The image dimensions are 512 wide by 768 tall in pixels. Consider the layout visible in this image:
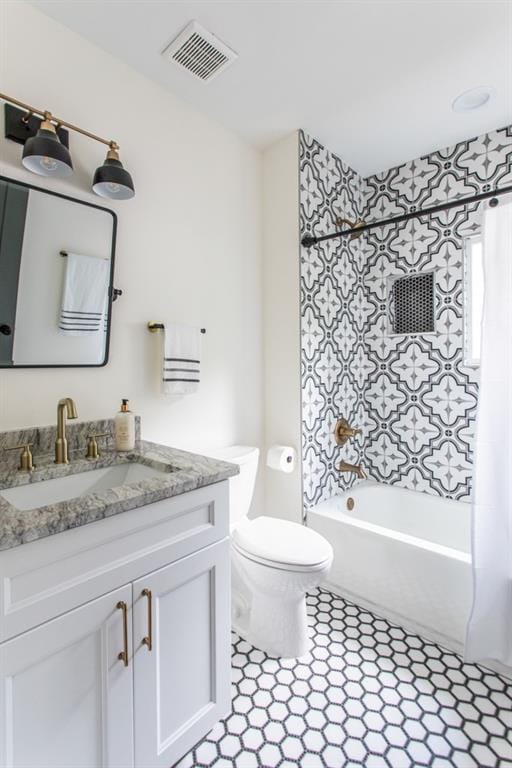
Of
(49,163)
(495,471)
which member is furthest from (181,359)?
(495,471)

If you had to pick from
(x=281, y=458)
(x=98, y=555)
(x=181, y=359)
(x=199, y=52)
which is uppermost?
(x=199, y=52)

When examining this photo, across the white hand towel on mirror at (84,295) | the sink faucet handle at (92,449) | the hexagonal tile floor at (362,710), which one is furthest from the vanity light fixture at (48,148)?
the hexagonal tile floor at (362,710)

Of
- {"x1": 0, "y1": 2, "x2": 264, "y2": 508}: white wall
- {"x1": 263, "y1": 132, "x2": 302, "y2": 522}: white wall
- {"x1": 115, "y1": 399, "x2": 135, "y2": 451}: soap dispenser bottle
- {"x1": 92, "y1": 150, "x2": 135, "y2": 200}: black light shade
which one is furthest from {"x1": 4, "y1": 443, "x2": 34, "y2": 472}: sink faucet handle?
{"x1": 263, "y1": 132, "x2": 302, "y2": 522}: white wall

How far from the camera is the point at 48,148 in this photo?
121 centimetres

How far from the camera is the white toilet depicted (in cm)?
156

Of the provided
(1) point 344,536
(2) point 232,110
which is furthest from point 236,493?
(2) point 232,110

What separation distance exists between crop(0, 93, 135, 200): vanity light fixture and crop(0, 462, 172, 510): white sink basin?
1029 millimetres

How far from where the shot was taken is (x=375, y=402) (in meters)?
2.68

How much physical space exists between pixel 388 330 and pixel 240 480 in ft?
4.80

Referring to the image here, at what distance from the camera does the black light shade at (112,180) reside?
1396mm

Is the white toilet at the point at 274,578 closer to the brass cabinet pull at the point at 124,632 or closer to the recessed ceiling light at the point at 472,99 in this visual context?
the brass cabinet pull at the point at 124,632

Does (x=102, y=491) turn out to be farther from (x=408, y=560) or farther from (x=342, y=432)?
(x=342, y=432)

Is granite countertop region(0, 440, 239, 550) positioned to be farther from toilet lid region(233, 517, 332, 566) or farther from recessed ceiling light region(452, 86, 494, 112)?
recessed ceiling light region(452, 86, 494, 112)

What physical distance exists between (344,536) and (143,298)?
156 cm
